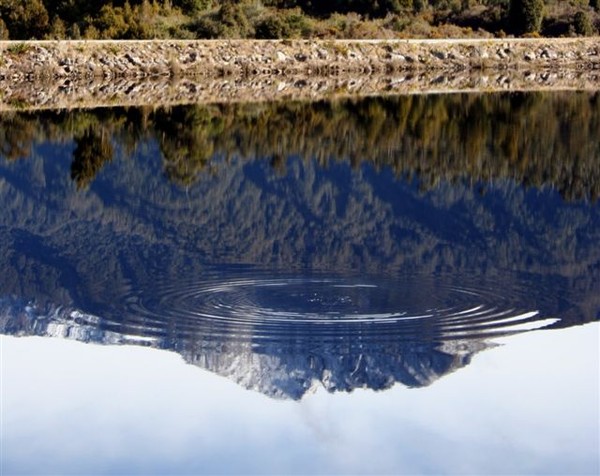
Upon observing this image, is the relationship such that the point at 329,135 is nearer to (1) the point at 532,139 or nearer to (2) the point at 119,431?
(1) the point at 532,139

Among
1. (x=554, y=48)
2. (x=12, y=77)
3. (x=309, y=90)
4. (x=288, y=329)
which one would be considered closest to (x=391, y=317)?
(x=288, y=329)

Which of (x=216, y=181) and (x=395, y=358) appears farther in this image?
(x=216, y=181)

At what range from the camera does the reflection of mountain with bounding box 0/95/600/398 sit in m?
9.35

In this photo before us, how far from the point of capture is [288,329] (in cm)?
961

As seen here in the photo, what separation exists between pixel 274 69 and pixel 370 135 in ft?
60.7

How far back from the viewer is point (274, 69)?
136 ft

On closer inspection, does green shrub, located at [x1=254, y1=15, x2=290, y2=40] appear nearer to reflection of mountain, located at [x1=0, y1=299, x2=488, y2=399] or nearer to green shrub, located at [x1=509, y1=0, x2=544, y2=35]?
green shrub, located at [x1=509, y1=0, x2=544, y2=35]

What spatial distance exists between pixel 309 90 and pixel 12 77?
352 inches

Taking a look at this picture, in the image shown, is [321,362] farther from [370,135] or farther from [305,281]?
[370,135]

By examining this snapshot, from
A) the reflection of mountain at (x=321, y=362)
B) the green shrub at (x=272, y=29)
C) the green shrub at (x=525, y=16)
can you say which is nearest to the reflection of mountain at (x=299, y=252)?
the reflection of mountain at (x=321, y=362)

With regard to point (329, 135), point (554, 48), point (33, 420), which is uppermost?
point (554, 48)

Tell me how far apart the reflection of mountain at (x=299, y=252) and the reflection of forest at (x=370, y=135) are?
0.39 feet

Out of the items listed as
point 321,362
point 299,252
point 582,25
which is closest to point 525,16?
point 582,25

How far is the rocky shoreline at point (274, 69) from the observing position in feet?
108
